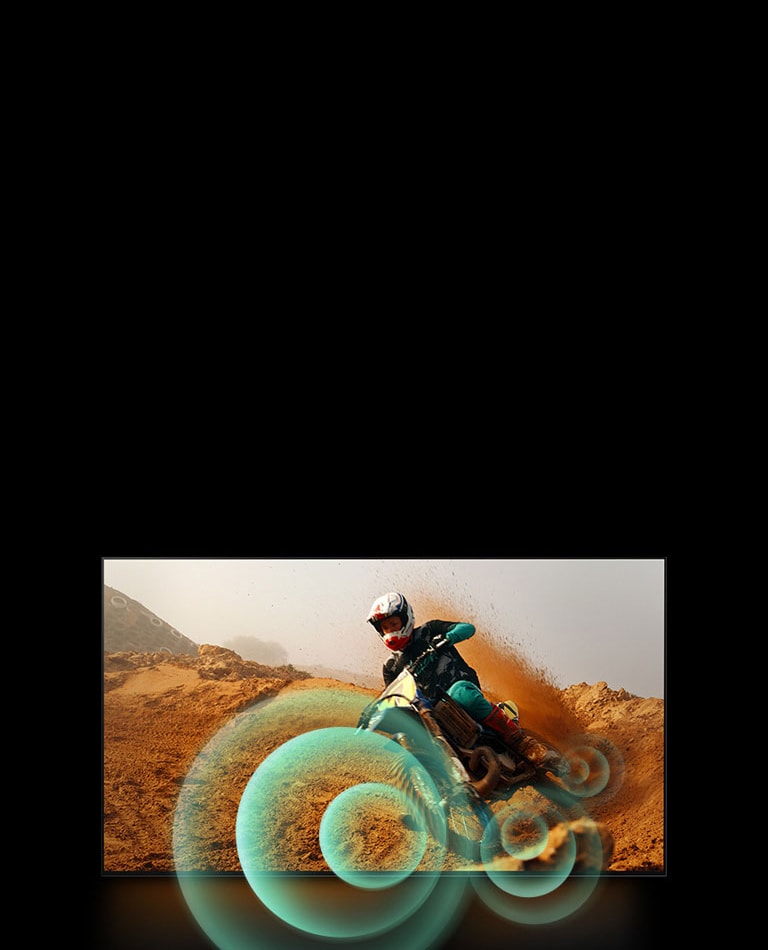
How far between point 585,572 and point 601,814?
1.03 m

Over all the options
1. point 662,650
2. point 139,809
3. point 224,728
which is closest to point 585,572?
point 662,650

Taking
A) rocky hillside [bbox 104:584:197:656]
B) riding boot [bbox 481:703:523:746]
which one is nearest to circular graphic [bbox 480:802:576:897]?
riding boot [bbox 481:703:523:746]

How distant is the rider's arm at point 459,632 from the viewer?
4.54m

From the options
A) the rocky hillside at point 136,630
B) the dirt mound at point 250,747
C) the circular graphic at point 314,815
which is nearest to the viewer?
the circular graphic at point 314,815

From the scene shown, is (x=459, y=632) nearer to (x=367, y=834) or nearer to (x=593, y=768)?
(x=593, y=768)

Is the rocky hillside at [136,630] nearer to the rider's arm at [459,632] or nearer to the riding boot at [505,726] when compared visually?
the rider's arm at [459,632]

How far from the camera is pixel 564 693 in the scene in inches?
178

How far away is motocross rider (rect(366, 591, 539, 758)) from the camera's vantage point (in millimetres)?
4512

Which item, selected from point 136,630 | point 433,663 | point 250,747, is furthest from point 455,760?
point 136,630

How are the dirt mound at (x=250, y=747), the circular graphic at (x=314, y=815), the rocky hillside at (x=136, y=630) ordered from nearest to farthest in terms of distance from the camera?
the circular graphic at (x=314, y=815) < the dirt mound at (x=250, y=747) < the rocky hillside at (x=136, y=630)

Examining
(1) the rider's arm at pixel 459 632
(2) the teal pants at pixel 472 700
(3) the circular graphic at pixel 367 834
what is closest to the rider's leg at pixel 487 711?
(2) the teal pants at pixel 472 700

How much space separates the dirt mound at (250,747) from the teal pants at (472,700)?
0.08m

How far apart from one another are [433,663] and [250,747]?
2.86ft

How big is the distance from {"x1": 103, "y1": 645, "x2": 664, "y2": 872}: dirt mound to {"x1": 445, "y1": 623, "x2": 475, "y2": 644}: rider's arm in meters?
0.10
